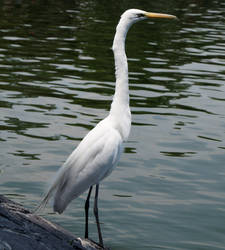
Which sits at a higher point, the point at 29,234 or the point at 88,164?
the point at 88,164

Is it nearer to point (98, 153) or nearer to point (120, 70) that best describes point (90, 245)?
point (98, 153)

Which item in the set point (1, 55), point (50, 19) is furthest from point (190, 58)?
point (50, 19)

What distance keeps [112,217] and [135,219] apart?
0.34 meters

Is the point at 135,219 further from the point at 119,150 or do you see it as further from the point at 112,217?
the point at 119,150

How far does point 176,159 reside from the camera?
1145 cm

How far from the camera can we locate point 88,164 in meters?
7.43

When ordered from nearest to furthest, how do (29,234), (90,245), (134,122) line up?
(29,234), (90,245), (134,122)

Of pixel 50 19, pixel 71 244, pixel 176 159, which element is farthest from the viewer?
pixel 50 19

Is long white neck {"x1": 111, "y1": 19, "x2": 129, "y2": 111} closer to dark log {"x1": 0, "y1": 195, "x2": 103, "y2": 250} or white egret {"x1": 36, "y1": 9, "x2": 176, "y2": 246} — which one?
white egret {"x1": 36, "y1": 9, "x2": 176, "y2": 246}

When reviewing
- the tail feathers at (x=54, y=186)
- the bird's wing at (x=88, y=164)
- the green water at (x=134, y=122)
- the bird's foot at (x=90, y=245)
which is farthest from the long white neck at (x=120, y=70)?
the green water at (x=134, y=122)

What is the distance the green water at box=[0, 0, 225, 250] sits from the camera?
29.6 feet

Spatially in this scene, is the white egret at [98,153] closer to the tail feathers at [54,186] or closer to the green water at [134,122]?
the tail feathers at [54,186]

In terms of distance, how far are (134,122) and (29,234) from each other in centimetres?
738

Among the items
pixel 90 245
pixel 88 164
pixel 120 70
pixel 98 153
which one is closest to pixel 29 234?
pixel 90 245
